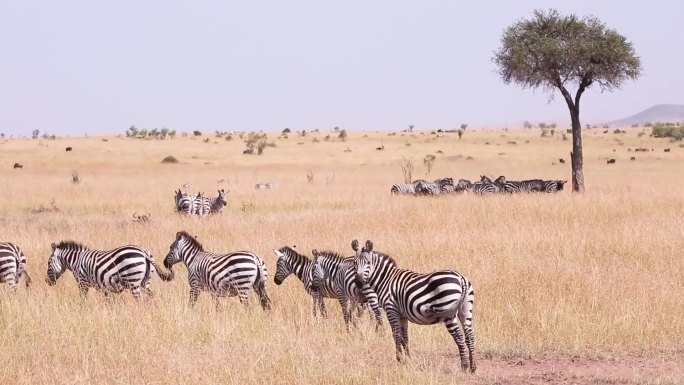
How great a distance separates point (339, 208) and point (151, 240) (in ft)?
28.8

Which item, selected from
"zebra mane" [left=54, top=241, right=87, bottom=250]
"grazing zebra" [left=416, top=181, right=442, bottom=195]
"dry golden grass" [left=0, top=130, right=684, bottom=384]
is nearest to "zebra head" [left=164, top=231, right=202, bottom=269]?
"dry golden grass" [left=0, top=130, right=684, bottom=384]

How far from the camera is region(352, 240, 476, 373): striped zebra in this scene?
7.41 m

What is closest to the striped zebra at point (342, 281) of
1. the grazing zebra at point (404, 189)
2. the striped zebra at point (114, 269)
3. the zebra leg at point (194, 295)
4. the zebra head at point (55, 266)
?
the zebra leg at point (194, 295)

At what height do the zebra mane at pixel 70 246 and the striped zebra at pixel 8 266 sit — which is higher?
the zebra mane at pixel 70 246

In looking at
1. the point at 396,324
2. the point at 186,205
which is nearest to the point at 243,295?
the point at 396,324

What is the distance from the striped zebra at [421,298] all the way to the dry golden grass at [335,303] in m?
0.37

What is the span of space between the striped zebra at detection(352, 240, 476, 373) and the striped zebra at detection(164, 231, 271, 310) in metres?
2.20

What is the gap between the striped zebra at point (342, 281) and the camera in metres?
9.20

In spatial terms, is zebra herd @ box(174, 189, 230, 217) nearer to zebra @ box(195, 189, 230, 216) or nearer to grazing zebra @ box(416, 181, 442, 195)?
zebra @ box(195, 189, 230, 216)

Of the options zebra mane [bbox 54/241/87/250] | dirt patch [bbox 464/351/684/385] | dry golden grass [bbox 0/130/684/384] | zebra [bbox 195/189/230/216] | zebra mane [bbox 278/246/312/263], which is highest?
zebra mane [bbox 54/241/87/250]

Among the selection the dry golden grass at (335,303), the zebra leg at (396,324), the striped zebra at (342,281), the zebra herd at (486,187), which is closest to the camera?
the zebra leg at (396,324)

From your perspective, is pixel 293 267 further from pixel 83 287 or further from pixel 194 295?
pixel 83 287

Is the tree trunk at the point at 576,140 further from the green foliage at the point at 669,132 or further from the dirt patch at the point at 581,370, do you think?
the green foliage at the point at 669,132

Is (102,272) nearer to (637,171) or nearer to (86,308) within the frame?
(86,308)
